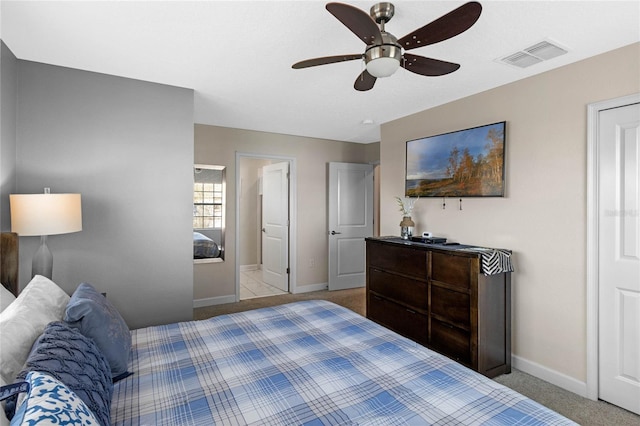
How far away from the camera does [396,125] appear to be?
14.1 ft

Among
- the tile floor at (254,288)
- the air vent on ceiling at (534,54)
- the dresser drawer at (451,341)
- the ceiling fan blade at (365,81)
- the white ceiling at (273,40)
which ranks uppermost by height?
the white ceiling at (273,40)

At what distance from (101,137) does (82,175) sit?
0.36 meters

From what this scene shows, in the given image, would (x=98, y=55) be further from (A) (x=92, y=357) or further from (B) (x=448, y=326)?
(B) (x=448, y=326)

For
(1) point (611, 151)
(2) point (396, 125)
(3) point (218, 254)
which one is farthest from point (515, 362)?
(3) point (218, 254)

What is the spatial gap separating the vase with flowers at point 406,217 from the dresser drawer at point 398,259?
297mm

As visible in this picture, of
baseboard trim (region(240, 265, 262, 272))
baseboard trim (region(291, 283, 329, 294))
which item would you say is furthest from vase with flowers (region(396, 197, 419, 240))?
baseboard trim (region(240, 265, 262, 272))

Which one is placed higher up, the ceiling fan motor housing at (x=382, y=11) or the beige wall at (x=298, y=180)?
the ceiling fan motor housing at (x=382, y=11)

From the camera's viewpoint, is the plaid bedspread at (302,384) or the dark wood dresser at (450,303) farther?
the dark wood dresser at (450,303)

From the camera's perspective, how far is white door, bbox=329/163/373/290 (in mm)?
5598

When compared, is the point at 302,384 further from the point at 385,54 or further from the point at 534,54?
the point at 534,54

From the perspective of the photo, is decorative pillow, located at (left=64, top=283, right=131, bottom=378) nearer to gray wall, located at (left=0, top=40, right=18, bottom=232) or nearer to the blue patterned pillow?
the blue patterned pillow

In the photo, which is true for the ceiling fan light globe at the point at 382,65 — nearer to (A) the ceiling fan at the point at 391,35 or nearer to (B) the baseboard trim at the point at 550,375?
(A) the ceiling fan at the point at 391,35

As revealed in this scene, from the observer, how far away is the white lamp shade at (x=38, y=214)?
2180mm

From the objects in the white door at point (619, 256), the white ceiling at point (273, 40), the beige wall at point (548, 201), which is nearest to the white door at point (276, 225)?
the white ceiling at point (273, 40)
